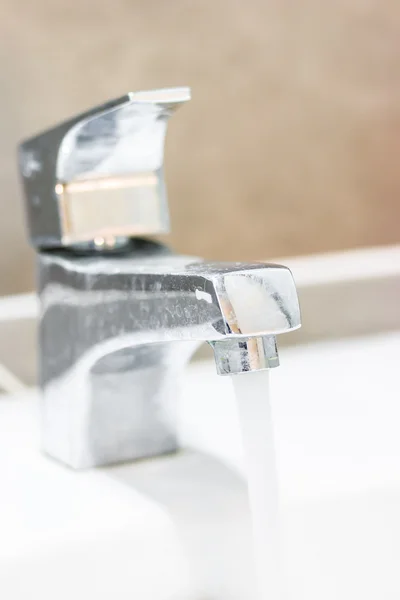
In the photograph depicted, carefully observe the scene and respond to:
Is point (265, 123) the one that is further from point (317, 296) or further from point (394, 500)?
point (394, 500)

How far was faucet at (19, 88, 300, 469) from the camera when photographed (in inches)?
13.1

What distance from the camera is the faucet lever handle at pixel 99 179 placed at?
35cm

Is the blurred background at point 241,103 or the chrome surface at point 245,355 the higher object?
the blurred background at point 241,103

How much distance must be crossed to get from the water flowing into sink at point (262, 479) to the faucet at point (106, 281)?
36mm

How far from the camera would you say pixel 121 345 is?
341 millimetres

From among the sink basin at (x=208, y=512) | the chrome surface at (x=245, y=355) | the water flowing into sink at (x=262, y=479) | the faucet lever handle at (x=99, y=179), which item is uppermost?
the faucet lever handle at (x=99, y=179)

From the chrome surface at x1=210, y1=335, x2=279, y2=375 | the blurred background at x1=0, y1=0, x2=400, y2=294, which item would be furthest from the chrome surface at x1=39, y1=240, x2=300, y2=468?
the blurred background at x1=0, y1=0, x2=400, y2=294

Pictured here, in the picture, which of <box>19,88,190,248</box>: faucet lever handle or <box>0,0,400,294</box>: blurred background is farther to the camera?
<box>0,0,400,294</box>: blurred background

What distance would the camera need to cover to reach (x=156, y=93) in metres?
0.32

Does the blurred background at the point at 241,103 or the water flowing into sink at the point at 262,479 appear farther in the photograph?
the blurred background at the point at 241,103

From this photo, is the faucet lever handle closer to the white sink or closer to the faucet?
the faucet

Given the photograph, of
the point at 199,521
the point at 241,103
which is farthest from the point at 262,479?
the point at 241,103

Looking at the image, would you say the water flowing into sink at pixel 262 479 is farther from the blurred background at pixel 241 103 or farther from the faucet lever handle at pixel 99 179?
the blurred background at pixel 241 103

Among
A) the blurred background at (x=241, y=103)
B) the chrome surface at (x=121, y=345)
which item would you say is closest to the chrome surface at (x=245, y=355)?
the chrome surface at (x=121, y=345)
